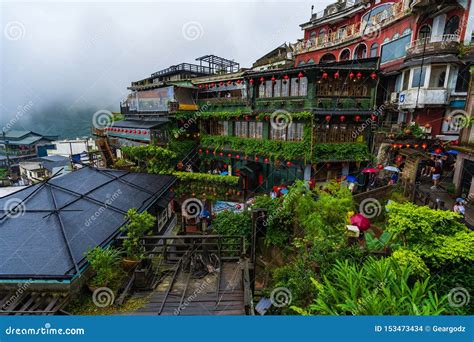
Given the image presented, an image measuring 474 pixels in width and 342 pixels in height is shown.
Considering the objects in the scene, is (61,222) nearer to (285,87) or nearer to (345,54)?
(285,87)

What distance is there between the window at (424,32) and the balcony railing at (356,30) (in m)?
1.73

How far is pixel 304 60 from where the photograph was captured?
25734mm

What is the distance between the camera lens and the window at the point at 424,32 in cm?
1677

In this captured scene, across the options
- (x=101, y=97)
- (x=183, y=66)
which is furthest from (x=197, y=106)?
(x=101, y=97)

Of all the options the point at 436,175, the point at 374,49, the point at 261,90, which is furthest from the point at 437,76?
the point at 261,90

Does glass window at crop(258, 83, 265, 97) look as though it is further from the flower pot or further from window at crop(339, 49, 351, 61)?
the flower pot

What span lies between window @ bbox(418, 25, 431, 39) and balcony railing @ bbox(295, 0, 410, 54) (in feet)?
5.68

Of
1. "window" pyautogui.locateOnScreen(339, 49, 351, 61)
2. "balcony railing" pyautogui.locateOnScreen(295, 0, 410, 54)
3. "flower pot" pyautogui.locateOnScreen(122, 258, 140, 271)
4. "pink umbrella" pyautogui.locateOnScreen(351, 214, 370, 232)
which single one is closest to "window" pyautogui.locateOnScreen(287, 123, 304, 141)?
"pink umbrella" pyautogui.locateOnScreen(351, 214, 370, 232)

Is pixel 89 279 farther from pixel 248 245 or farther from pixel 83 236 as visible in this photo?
pixel 248 245

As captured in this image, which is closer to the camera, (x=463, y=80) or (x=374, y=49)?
(x=463, y=80)

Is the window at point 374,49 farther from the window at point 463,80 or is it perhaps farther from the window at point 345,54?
the window at point 463,80

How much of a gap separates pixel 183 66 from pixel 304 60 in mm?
19572

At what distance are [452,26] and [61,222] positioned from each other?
25224 mm

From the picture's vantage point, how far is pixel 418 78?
16578 millimetres
